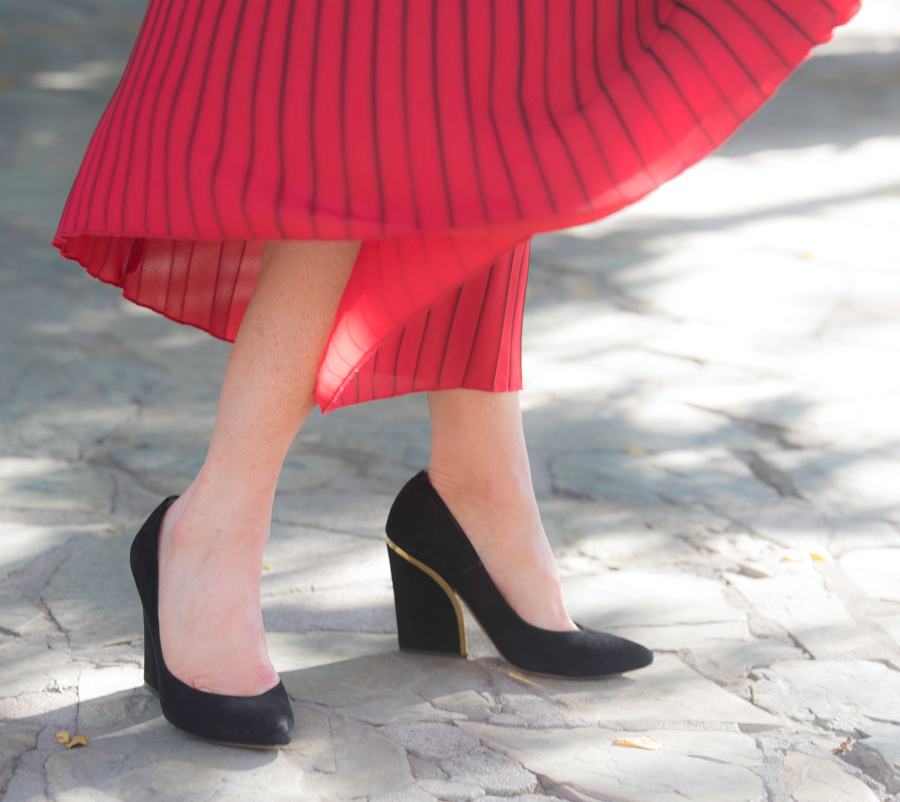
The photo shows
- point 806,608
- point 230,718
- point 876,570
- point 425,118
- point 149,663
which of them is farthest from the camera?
point 876,570

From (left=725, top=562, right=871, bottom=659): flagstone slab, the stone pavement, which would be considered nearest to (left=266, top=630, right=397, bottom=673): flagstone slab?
the stone pavement

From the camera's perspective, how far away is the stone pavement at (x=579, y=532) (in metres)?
0.99

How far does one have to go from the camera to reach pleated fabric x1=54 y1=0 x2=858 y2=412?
792mm

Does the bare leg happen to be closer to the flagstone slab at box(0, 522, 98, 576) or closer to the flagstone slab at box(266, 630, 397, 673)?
the flagstone slab at box(266, 630, 397, 673)

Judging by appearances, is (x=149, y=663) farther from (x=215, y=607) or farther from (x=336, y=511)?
(x=336, y=511)

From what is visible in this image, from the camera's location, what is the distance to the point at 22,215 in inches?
143

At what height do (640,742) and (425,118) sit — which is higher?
(425,118)

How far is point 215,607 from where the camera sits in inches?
39.2

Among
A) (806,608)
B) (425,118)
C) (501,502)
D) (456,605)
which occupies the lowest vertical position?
(806,608)

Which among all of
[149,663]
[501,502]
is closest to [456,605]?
[501,502]

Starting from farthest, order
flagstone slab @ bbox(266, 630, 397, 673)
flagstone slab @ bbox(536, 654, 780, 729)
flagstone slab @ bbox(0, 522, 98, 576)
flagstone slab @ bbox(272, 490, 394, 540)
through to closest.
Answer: flagstone slab @ bbox(272, 490, 394, 540), flagstone slab @ bbox(0, 522, 98, 576), flagstone slab @ bbox(266, 630, 397, 673), flagstone slab @ bbox(536, 654, 780, 729)

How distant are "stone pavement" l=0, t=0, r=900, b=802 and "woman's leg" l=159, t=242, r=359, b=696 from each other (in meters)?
0.09

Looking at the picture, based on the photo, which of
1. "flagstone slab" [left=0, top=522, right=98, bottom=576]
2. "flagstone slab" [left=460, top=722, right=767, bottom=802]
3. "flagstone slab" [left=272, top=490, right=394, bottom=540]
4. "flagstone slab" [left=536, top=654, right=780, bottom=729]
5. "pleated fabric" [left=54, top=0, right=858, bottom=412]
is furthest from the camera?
"flagstone slab" [left=272, top=490, right=394, bottom=540]

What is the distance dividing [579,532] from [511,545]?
0.56 meters
